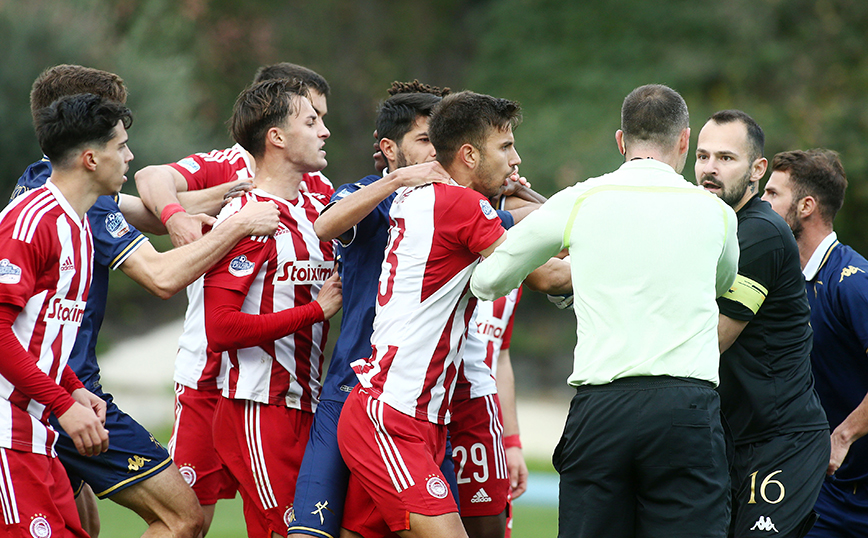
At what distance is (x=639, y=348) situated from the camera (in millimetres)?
3615

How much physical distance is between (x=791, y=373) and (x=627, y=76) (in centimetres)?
1946

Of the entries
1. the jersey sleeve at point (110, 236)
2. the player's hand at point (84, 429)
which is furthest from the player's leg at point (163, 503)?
the jersey sleeve at point (110, 236)

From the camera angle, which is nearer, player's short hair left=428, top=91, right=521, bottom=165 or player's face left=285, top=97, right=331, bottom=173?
player's short hair left=428, top=91, right=521, bottom=165

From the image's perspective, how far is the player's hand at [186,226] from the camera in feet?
15.3

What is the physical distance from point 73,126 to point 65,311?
82cm

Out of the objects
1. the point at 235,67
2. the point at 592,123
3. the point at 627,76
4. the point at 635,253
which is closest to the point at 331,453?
the point at 635,253

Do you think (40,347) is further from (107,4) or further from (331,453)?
(107,4)

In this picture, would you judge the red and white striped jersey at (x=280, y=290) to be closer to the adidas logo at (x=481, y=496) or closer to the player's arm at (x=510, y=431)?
the adidas logo at (x=481, y=496)

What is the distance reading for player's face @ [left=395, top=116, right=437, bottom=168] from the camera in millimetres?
4730

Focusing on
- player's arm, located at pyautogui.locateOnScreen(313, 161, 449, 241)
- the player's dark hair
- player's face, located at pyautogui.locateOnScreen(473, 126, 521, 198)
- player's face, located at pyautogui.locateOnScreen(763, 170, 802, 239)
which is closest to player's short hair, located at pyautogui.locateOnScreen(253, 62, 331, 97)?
the player's dark hair

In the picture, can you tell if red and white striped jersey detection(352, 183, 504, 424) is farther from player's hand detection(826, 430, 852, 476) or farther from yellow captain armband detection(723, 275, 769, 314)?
player's hand detection(826, 430, 852, 476)

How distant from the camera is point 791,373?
439cm

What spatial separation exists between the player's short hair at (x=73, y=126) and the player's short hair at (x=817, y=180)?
358 cm

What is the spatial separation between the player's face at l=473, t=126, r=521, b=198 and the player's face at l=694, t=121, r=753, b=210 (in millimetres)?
1042
